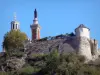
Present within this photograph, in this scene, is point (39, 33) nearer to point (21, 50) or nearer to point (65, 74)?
point (21, 50)

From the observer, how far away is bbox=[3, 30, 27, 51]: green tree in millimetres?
92812

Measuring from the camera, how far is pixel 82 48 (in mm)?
88250

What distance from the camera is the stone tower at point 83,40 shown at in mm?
88188

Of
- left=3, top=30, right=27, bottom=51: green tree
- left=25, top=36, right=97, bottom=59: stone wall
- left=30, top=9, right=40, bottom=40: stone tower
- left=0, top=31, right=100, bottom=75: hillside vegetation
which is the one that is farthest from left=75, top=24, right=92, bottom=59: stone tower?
left=30, top=9, right=40, bottom=40: stone tower

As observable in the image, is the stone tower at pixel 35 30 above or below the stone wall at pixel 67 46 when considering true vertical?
above

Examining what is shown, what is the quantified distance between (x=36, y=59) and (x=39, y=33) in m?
10.8

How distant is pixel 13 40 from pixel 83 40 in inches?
390

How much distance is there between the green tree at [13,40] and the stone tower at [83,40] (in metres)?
8.54

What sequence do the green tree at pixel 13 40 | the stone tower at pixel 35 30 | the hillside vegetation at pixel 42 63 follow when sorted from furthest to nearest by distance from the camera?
the stone tower at pixel 35 30
the green tree at pixel 13 40
the hillside vegetation at pixel 42 63

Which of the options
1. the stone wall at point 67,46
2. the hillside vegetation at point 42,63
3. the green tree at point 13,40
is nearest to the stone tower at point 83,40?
the stone wall at point 67,46

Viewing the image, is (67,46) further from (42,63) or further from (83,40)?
(42,63)

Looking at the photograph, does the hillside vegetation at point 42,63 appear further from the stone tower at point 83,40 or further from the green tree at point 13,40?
the stone tower at point 83,40

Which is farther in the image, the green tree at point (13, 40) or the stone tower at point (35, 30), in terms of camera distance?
the stone tower at point (35, 30)

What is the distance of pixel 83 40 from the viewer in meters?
88.3
